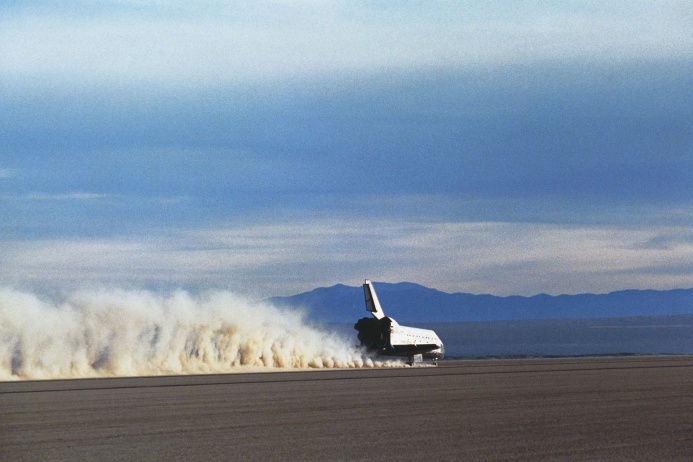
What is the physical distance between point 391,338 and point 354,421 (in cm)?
5417

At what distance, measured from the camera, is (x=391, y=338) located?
A: 274 ft

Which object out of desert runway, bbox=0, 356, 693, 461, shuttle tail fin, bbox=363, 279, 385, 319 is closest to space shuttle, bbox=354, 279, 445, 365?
shuttle tail fin, bbox=363, 279, 385, 319

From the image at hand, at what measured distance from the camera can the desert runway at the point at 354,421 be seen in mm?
22453

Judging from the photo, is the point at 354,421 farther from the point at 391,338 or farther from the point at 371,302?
the point at 371,302


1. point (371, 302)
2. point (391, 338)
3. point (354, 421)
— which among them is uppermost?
point (371, 302)

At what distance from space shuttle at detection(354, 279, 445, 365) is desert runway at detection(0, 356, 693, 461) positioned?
111 ft

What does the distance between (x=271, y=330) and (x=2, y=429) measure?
52357mm

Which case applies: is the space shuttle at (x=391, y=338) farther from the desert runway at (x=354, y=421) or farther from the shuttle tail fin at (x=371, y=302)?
the desert runway at (x=354, y=421)

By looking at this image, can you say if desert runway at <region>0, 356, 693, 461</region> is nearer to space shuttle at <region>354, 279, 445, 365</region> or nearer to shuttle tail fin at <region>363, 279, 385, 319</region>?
space shuttle at <region>354, 279, 445, 365</region>

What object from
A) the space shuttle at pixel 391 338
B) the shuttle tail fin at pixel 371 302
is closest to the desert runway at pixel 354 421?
the space shuttle at pixel 391 338

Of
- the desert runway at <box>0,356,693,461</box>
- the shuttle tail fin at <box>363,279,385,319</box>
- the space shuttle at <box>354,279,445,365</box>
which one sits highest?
the shuttle tail fin at <box>363,279,385,319</box>

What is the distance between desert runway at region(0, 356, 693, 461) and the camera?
22.5 metres

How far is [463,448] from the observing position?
2273cm

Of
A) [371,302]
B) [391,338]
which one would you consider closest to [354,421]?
[391,338]
